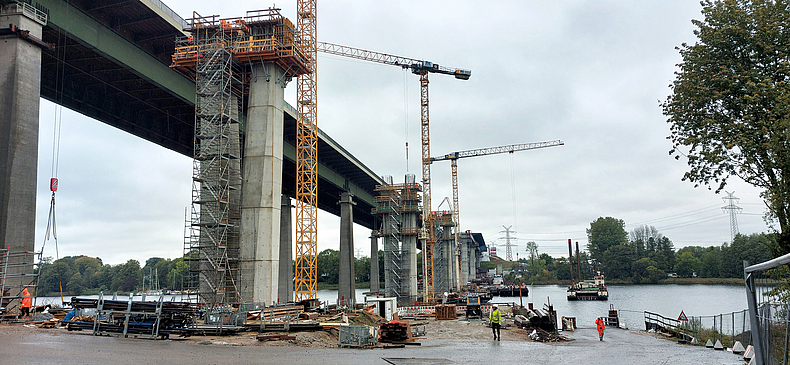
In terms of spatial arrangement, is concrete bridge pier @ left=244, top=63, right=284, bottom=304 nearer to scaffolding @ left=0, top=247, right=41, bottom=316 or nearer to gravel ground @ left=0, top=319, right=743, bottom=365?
scaffolding @ left=0, top=247, right=41, bottom=316

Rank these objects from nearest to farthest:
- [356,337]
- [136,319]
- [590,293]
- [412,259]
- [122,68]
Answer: [356,337] < [136,319] < [122,68] < [412,259] < [590,293]

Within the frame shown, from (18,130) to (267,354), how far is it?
2083cm

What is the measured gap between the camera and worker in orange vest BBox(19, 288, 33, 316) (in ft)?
83.3

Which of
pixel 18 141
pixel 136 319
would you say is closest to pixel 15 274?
pixel 18 141

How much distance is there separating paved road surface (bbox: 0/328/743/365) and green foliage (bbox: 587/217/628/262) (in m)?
179

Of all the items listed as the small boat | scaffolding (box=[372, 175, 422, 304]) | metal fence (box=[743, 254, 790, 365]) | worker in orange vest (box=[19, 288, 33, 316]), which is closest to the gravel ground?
worker in orange vest (box=[19, 288, 33, 316])

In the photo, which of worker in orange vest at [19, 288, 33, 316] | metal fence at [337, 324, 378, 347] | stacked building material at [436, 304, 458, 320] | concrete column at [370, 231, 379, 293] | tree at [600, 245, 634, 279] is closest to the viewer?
metal fence at [337, 324, 378, 347]

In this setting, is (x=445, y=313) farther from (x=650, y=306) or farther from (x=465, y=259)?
(x=465, y=259)

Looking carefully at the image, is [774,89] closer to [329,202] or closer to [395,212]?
[395,212]

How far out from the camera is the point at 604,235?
19200 centimetres

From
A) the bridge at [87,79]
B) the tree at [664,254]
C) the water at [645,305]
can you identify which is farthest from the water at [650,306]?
the bridge at [87,79]

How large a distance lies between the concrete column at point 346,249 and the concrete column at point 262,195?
41.3m

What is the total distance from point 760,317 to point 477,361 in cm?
960

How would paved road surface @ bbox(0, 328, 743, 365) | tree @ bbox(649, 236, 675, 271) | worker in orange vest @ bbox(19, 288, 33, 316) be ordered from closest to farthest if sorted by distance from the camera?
paved road surface @ bbox(0, 328, 743, 365) < worker in orange vest @ bbox(19, 288, 33, 316) < tree @ bbox(649, 236, 675, 271)
